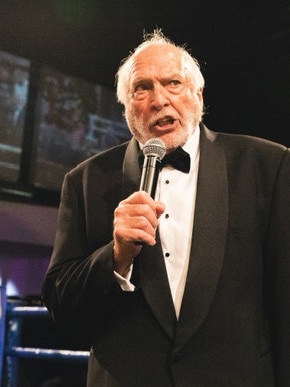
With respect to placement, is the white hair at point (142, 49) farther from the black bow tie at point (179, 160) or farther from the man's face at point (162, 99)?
the black bow tie at point (179, 160)

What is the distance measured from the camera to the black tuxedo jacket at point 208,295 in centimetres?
97

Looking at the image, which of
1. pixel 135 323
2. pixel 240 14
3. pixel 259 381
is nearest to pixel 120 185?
pixel 135 323

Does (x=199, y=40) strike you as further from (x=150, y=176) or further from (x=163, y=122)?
(x=150, y=176)

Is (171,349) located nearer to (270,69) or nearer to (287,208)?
(287,208)

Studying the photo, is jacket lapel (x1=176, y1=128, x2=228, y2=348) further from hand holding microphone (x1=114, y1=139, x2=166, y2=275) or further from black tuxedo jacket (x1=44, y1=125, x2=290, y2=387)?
hand holding microphone (x1=114, y1=139, x2=166, y2=275)

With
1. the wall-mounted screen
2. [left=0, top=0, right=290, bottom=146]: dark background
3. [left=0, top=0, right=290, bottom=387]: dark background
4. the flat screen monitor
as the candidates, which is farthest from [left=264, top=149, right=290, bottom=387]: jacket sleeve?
the flat screen monitor

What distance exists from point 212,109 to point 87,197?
4101 millimetres

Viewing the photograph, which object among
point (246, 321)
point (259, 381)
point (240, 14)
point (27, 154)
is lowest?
point (259, 381)

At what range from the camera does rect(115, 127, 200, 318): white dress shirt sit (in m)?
1.04

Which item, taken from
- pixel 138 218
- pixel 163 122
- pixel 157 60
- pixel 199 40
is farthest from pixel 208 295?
pixel 199 40

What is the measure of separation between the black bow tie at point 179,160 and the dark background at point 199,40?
9.75 ft

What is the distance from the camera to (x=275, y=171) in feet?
3.56

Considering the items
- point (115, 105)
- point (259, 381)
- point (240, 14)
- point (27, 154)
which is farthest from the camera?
point (115, 105)

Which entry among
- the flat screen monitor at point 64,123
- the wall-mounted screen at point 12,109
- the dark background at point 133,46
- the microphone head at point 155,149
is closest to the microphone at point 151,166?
the microphone head at point 155,149
